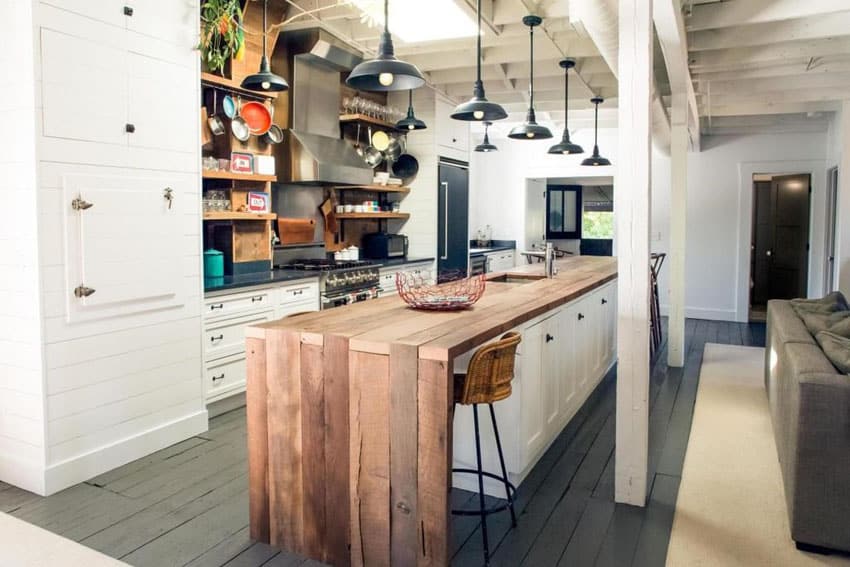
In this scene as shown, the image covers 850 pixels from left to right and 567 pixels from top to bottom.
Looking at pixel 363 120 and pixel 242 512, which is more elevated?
pixel 363 120

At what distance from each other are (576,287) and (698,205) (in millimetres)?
5594

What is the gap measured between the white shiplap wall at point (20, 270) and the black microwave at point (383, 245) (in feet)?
12.7

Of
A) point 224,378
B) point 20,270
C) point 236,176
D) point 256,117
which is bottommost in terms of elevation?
point 224,378

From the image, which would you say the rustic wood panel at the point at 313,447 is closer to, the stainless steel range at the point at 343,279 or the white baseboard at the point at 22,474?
the white baseboard at the point at 22,474

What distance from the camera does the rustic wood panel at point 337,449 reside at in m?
2.38

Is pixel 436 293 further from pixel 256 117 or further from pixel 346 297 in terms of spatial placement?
pixel 256 117

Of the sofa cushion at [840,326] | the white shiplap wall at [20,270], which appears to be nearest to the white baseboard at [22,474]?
the white shiplap wall at [20,270]

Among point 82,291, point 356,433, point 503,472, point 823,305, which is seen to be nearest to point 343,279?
point 82,291

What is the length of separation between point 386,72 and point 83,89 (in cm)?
154

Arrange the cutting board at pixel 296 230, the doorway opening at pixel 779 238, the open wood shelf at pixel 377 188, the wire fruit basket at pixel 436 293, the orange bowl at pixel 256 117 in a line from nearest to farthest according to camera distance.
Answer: the wire fruit basket at pixel 436 293 < the orange bowl at pixel 256 117 < the cutting board at pixel 296 230 < the open wood shelf at pixel 377 188 < the doorway opening at pixel 779 238

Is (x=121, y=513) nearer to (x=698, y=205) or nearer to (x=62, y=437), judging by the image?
(x=62, y=437)

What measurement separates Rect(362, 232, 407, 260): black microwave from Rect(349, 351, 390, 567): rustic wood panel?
4.32 meters

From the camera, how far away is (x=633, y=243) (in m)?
2.94

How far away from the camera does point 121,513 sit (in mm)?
2863
